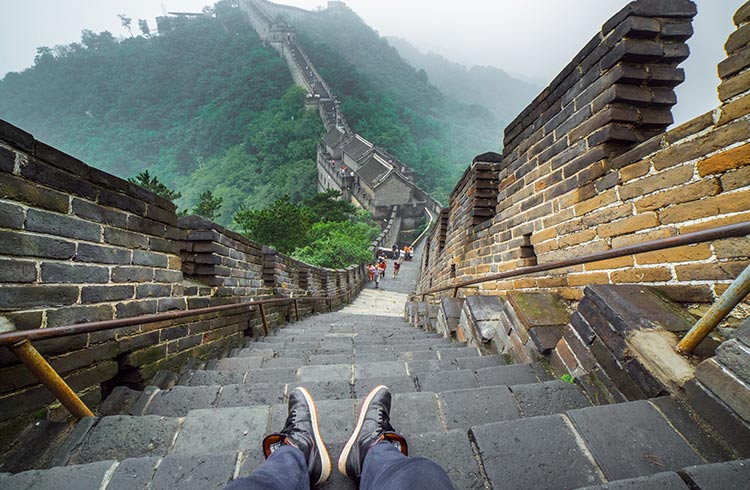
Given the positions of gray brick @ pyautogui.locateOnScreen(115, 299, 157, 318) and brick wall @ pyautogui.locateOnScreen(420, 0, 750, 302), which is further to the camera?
gray brick @ pyautogui.locateOnScreen(115, 299, 157, 318)

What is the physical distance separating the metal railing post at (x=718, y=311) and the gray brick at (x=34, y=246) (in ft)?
8.83

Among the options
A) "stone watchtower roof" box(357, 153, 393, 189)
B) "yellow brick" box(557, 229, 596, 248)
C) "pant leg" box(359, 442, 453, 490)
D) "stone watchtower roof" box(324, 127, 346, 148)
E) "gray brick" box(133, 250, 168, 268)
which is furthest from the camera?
"stone watchtower roof" box(324, 127, 346, 148)

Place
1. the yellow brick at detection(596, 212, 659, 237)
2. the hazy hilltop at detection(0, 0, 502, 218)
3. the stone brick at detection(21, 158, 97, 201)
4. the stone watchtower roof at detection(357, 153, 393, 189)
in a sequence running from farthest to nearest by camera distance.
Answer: the hazy hilltop at detection(0, 0, 502, 218) < the stone watchtower roof at detection(357, 153, 393, 189) < the yellow brick at detection(596, 212, 659, 237) < the stone brick at detection(21, 158, 97, 201)

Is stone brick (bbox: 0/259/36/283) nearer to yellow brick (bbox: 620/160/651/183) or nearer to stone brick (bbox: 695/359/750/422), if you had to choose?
stone brick (bbox: 695/359/750/422)

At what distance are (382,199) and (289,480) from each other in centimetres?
2792

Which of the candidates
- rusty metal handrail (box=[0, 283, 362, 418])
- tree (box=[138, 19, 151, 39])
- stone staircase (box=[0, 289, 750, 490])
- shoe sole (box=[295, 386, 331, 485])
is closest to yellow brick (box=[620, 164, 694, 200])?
stone staircase (box=[0, 289, 750, 490])

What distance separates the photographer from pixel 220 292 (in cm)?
310

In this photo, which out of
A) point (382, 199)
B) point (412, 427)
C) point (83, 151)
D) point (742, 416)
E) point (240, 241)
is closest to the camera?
point (742, 416)

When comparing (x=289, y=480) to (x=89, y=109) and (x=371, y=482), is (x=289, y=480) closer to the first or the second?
(x=371, y=482)

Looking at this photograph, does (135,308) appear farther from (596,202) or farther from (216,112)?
(216,112)

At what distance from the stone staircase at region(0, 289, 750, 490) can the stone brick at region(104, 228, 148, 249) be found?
836mm

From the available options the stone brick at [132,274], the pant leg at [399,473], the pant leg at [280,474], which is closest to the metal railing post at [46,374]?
the stone brick at [132,274]

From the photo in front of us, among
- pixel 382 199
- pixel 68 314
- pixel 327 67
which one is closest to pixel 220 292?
pixel 68 314

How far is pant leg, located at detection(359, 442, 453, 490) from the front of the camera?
36.7 inches
